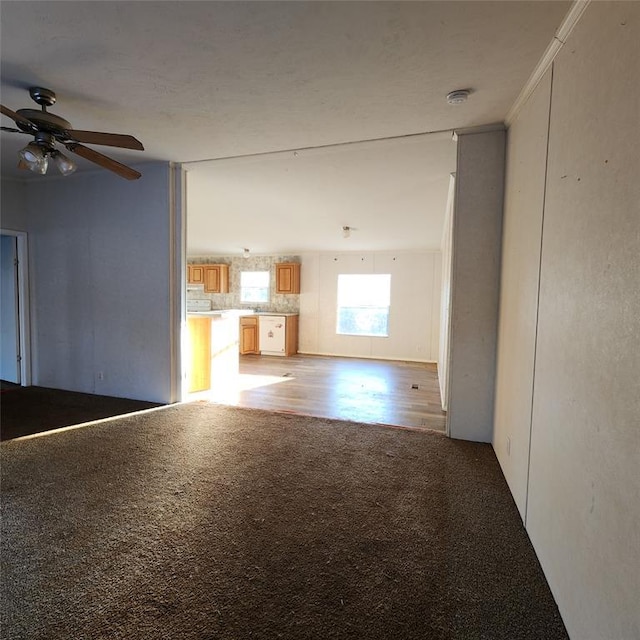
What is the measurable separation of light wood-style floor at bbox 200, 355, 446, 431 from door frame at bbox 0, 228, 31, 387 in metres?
2.36

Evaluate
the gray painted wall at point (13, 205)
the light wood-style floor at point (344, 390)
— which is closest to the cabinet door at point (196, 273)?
the light wood-style floor at point (344, 390)

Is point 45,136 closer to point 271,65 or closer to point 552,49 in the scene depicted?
point 271,65

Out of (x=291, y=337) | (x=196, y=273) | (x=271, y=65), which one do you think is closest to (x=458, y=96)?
(x=271, y=65)

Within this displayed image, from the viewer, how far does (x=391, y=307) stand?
7.32 metres

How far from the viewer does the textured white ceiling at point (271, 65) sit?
1.52m

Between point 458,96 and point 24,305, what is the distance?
5.09 meters

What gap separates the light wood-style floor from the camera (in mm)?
3545

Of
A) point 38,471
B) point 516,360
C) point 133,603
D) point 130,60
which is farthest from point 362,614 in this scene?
point 130,60

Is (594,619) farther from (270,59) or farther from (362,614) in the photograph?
(270,59)

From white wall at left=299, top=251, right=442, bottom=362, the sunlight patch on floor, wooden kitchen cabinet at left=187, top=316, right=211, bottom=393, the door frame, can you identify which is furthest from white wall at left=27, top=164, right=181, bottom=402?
white wall at left=299, top=251, right=442, bottom=362

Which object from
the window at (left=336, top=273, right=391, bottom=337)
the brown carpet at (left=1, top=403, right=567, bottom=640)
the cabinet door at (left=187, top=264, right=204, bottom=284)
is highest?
the cabinet door at (left=187, top=264, right=204, bottom=284)

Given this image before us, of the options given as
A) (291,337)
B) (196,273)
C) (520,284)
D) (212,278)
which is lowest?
(291,337)

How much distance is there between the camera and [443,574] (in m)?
1.44

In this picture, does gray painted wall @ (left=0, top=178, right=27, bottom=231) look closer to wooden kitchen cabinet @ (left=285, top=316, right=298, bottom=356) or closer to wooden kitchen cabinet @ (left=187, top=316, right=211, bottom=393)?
wooden kitchen cabinet @ (left=187, top=316, right=211, bottom=393)
